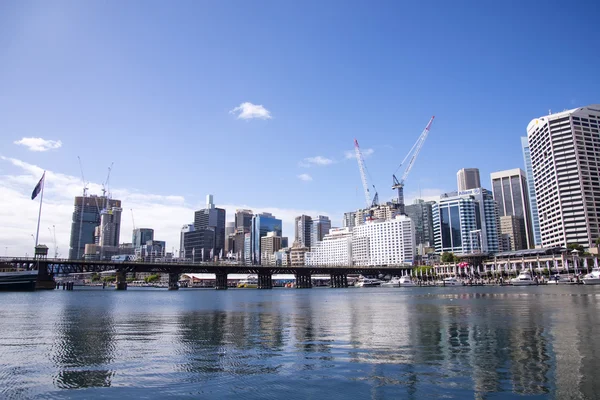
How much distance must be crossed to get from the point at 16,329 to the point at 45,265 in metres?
165

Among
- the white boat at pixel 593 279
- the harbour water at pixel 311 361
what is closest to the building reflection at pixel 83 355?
the harbour water at pixel 311 361

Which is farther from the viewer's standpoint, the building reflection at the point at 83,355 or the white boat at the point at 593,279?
the white boat at the point at 593,279

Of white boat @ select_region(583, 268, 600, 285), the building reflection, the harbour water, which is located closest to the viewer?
the harbour water

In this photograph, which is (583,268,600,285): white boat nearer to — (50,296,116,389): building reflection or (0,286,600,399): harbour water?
(0,286,600,399): harbour water

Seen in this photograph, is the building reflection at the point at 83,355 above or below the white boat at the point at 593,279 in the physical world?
below

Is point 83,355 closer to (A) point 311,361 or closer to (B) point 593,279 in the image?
(A) point 311,361

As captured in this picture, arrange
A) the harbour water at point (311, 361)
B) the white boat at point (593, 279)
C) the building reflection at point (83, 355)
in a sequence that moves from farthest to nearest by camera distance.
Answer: the white boat at point (593, 279), the building reflection at point (83, 355), the harbour water at point (311, 361)

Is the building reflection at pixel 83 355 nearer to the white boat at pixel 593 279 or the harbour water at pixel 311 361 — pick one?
the harbour water at pixel 311 361

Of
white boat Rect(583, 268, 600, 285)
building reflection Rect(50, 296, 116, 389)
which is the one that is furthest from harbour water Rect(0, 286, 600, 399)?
white boat Rect(583, 268, 600, 285)

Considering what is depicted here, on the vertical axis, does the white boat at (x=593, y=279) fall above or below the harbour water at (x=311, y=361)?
above

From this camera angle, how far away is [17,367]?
29109 mm

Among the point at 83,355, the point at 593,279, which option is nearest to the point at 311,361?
the point at 83,355

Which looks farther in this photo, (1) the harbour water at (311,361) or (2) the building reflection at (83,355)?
(2) the building reflection at (83,355)

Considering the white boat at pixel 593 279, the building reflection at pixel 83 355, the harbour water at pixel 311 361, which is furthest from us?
the white boat at pixel 593 279
